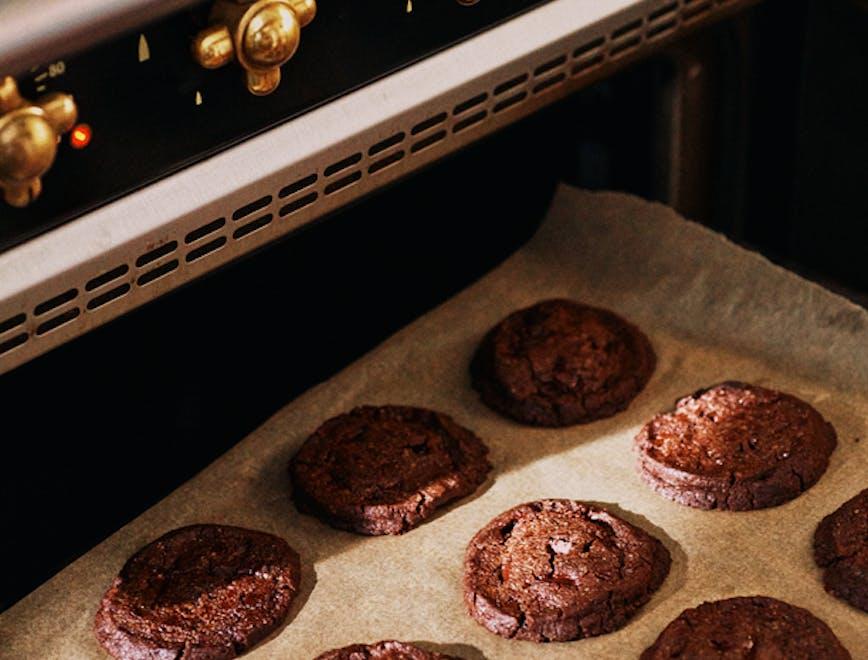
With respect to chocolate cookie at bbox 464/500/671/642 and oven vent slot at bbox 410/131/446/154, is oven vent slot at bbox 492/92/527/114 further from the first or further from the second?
chocolate cookie at bbox 464/500/671/642

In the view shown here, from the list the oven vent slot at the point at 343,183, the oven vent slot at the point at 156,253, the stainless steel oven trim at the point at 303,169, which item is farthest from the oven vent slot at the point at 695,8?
the oven vent slot at the point at 156,253

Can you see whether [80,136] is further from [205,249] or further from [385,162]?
[385,162]

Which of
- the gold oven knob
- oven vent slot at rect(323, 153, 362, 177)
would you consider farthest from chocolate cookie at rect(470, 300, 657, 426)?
the gold oven knob

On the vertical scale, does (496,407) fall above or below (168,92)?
below

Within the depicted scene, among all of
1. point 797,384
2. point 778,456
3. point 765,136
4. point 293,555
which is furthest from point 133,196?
point 765,136

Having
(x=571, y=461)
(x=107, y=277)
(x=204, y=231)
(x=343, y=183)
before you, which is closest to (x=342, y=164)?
(x=343, y=183)

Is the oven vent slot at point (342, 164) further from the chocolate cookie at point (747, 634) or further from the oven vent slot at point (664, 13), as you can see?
the chocolate cookie at point (747, 634)

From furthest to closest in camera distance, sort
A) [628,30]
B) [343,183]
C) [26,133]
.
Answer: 1. [628,30]
2. [343,183]
3. [26,133]
